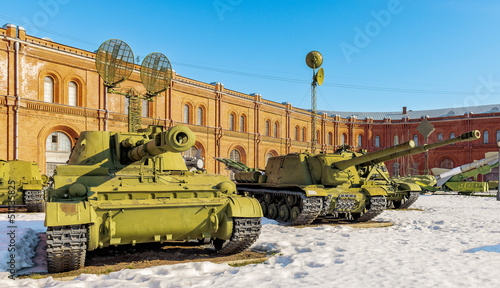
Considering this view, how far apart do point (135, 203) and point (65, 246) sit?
110 centimetres

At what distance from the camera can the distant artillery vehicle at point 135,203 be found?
5633 mm

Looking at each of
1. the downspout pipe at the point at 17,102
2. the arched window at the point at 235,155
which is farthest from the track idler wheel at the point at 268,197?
the arched window at the point at 235,155

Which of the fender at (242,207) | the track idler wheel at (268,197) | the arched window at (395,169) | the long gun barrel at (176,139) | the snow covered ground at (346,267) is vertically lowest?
the arched window at (395,169)

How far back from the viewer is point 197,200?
6621mm

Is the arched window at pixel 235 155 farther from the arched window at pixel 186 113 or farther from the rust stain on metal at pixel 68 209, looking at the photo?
the rust stain on metal at pixel 68 209

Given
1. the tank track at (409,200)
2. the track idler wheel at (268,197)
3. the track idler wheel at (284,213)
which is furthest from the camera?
the tank track at (409,200)

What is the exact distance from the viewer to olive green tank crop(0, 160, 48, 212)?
13570 millimetres

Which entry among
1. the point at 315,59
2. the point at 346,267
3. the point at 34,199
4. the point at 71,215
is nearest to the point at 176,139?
the point at 71,215

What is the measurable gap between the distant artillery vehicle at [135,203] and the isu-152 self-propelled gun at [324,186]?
13.9ft

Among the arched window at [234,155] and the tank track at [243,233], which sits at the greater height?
the arched window at [234,155]

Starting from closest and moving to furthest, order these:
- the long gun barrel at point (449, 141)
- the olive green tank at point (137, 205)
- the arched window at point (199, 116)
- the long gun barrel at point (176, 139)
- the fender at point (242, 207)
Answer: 1. the long gun barrel at point (176, 139)
2. the olive green tank at point (137, 205)
3. the fender at point (242, 207)
4. the long gun barrel at point (449, 141)
5. the arched window at point (199, 116)

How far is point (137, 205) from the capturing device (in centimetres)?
610

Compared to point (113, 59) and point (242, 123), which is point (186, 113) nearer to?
point (242, 123)

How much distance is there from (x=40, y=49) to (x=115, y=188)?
21.3m
